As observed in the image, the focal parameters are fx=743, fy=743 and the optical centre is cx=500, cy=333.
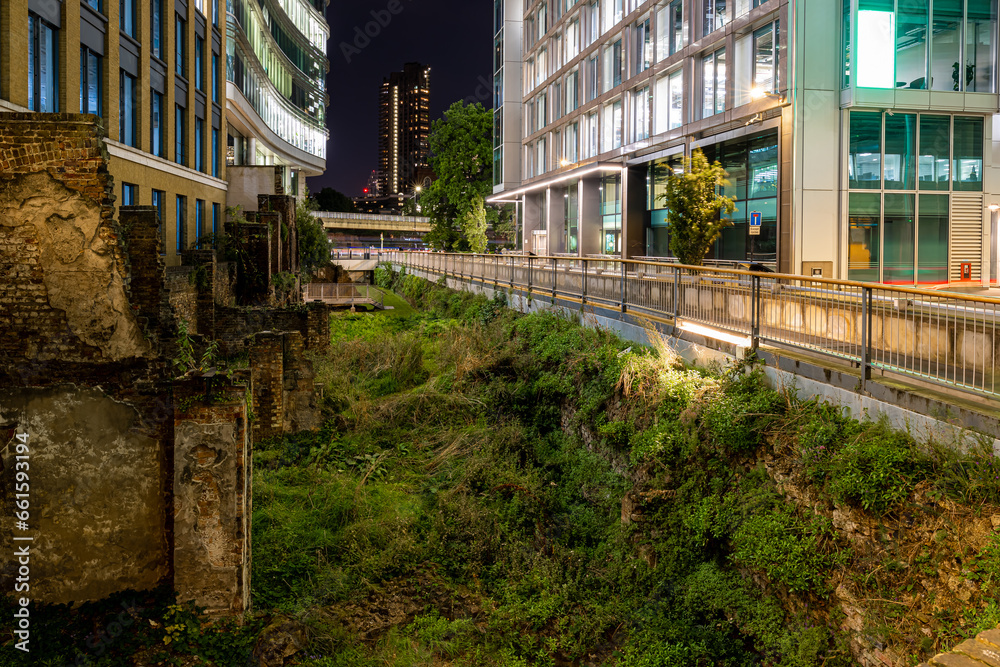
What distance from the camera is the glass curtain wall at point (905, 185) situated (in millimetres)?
21734

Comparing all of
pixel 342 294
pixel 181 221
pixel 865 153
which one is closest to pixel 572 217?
pixel 342 294

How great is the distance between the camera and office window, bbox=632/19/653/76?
31938mm

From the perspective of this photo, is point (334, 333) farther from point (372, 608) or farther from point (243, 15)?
point (243, 15)

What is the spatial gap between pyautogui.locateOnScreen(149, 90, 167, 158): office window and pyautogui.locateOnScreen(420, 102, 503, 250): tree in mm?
26393

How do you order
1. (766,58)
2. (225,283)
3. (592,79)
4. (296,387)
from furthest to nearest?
(592,79)
(766,58)
(225,283)
(296,387)

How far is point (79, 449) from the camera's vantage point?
7395mm

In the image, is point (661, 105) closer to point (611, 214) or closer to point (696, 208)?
point (611, 214)

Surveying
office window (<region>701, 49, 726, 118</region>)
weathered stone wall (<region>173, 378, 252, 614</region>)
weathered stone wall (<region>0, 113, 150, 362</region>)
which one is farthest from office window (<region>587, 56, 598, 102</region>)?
weathered stone wall (<region>173, 378, 252, 614</region>)

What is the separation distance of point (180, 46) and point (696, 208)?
1990 cm

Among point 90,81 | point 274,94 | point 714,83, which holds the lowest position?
point 90,81

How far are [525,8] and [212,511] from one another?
48.9 meters

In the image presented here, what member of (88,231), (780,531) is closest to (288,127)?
(88,231)

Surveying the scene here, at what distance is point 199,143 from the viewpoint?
2947cm

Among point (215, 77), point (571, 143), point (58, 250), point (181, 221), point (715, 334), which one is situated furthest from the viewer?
point (571, 143)
